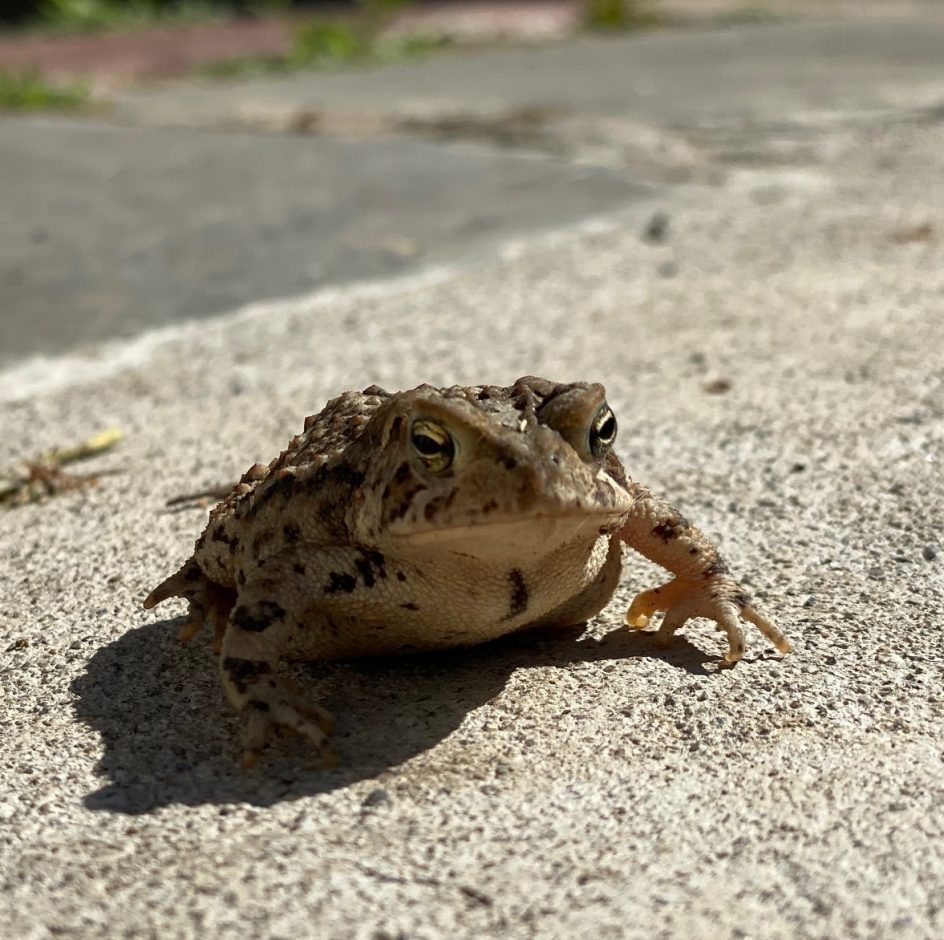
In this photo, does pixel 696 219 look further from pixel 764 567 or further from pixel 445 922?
pixel 445 922

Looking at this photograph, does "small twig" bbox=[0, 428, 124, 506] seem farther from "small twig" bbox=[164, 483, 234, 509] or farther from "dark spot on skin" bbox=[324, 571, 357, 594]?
"dark spot on skin" bbox=[324, 571, 357, 594]

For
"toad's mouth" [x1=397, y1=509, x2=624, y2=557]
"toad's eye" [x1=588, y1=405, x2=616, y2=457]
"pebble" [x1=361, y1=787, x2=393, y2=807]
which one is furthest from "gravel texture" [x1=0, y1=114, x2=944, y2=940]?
"toad's eye" [x1=588, y1=405, x2=616, y2=457]

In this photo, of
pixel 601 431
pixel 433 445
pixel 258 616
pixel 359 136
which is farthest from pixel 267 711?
pixel 359 136

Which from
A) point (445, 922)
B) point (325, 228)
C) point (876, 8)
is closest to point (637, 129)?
point (325, 228)

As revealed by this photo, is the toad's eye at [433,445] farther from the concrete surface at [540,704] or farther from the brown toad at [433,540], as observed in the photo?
the concrete surface at [540,704]

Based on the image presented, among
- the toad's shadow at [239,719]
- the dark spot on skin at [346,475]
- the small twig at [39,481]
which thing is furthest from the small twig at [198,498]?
the dark spot on skin at [346,475]

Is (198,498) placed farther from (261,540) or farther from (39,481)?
(261,540)
